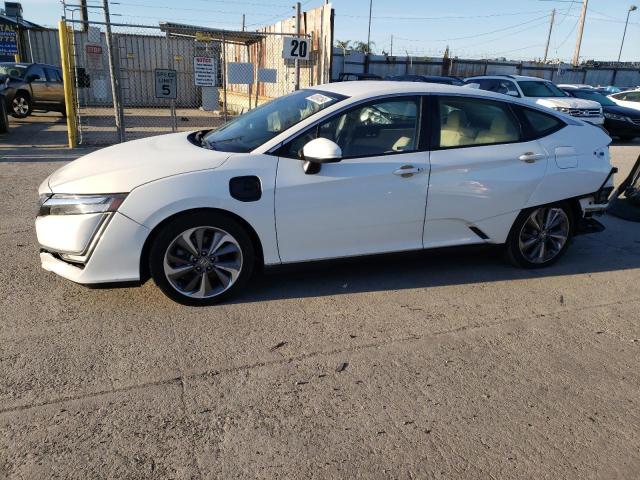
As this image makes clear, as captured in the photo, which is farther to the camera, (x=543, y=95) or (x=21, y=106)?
(x=21, y=106)

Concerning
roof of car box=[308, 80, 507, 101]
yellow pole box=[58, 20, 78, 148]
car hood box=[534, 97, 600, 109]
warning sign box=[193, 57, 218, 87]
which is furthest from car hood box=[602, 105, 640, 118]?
yellow pole box=[58, 20, 78, 148]

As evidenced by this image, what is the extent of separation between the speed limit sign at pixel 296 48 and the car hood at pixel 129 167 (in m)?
7.12

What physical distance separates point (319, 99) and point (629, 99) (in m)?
17.0

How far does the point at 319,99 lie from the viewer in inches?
172

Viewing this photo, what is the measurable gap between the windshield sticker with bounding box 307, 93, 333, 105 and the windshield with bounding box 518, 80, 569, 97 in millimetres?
11542

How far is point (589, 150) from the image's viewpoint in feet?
16.2

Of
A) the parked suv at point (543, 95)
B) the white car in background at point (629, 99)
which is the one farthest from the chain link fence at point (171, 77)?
the white car in background at point (629, 99)

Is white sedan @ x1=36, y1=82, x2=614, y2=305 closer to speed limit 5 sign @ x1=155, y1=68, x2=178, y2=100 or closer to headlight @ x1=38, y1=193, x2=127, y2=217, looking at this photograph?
headlight @ x1=38, y1=193, x2=127, y2=217

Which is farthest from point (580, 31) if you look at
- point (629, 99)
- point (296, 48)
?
point (296, 48)

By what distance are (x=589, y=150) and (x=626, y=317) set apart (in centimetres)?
163

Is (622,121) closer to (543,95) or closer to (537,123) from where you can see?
(543,95)

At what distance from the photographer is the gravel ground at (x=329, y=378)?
2502 mm

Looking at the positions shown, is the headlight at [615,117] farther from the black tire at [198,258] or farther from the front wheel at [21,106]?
the front wheel at [21,106]

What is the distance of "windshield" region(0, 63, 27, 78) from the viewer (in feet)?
53.1
